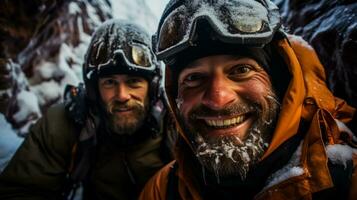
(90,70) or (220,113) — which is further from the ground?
(220,113)

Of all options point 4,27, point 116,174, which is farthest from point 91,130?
point 4,27

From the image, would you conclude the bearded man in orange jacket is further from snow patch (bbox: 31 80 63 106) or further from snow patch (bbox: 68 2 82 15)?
snow patch (bbox: 68 2 82 15)

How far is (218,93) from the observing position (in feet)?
5.91

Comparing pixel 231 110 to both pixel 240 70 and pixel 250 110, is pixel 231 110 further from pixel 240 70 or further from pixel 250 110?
pixel 240 70

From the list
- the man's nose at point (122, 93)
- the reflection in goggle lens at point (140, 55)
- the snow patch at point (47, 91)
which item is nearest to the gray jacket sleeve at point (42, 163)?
the man's nose at point (122, 93)

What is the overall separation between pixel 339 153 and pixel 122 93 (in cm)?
241

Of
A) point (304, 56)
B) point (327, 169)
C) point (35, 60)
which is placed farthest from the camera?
point (35, 60)

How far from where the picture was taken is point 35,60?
7.91 metres

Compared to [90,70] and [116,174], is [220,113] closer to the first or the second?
[116,174]

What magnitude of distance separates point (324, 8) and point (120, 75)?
2.36m

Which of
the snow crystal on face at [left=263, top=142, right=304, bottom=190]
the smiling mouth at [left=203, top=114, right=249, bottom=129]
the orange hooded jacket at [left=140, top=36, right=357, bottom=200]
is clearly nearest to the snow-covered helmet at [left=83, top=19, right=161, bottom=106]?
the orange hooded jacket at [left=140, top=36, right=357, bottom=200]

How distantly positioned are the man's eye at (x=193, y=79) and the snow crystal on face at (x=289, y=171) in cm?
76

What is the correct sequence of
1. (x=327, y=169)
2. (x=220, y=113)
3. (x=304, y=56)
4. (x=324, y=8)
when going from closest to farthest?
(x=327, y=169), (x=220, y=113), (x=304, y=56), (x=324, y=8)

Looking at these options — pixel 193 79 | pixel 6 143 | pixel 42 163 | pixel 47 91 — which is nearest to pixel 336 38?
pixel 193 79
